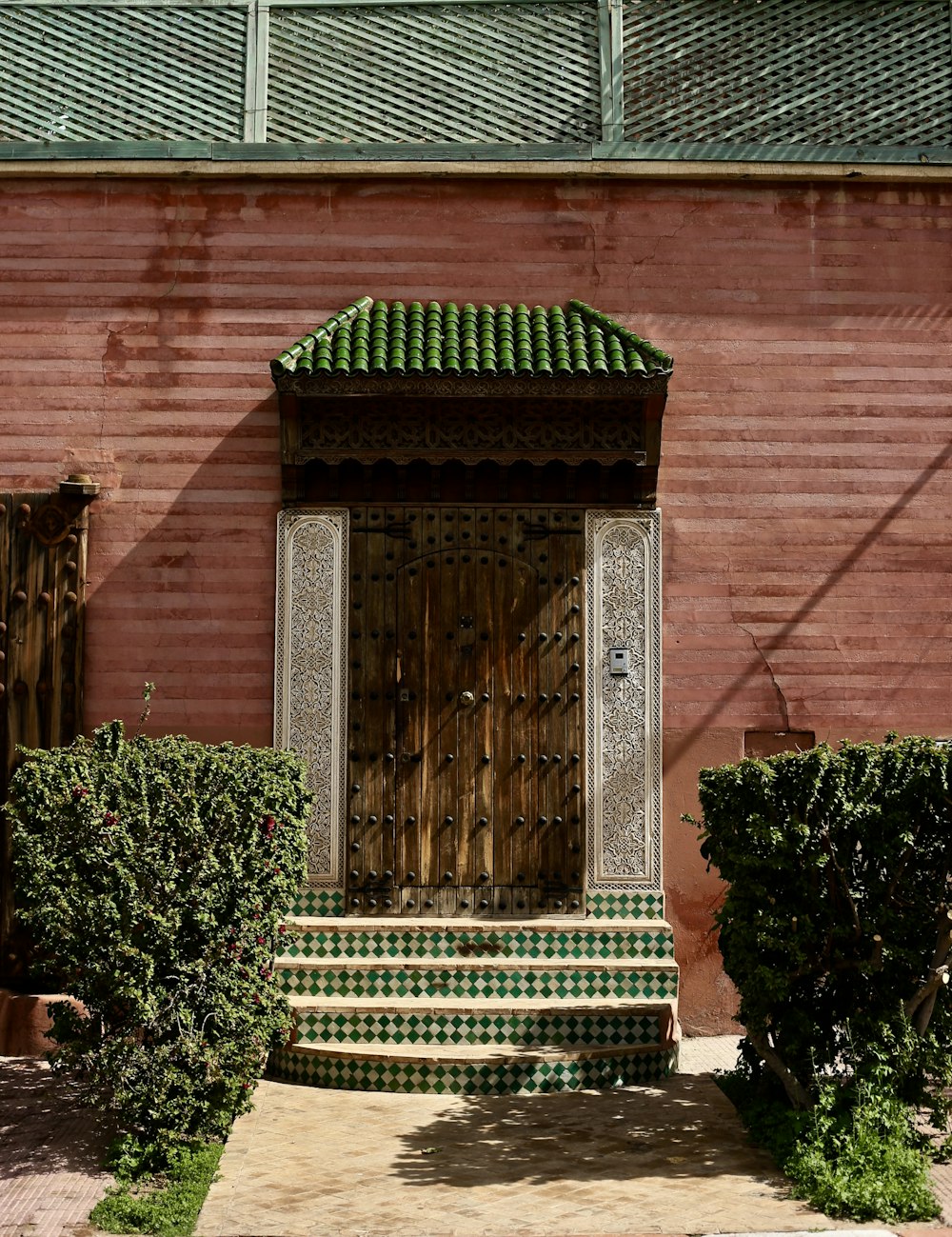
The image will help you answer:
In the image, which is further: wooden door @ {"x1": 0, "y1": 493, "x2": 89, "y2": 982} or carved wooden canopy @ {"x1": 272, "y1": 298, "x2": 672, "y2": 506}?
wooden door @ {"x1": 0, "y1": 493, "x2": 89, "y2": 982}

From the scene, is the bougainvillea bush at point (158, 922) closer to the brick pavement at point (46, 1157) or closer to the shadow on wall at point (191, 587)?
the brick pavement at point (46, 1157)

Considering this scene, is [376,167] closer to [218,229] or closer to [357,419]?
[218,229]

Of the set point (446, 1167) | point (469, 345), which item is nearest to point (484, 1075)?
point (446, 1167)

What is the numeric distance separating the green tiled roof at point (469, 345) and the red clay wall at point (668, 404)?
28 centimetres

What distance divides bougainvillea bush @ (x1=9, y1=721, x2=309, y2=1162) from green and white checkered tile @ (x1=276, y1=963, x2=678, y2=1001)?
59.5 inches

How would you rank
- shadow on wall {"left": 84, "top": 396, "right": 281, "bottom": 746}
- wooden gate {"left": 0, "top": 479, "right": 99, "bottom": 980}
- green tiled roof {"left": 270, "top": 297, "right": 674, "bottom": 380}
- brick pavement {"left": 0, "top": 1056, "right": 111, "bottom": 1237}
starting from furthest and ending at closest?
shadow on wall {"left": 84, "top": 396, "right": 281, "bottom": 746} → wooden gate {"left": 0, "top": 479, "right": 99, "bottom": 980} → green tiled roof {"left": 270, "top": 297, "right": 674, "bottom": 380} → brick pavement {"left": 0, "top": 1056, "right": 111, "bottom": 1237}

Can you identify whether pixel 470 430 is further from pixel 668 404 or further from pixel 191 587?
pixel 191 587

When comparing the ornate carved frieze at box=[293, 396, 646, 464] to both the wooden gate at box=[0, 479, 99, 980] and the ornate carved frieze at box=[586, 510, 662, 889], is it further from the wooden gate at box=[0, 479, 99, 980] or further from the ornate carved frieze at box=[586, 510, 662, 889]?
the wooden gate at box=[0, 479, 99, 980]

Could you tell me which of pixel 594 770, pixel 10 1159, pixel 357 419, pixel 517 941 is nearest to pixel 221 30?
pixel 357 419

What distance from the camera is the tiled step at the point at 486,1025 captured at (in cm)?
791

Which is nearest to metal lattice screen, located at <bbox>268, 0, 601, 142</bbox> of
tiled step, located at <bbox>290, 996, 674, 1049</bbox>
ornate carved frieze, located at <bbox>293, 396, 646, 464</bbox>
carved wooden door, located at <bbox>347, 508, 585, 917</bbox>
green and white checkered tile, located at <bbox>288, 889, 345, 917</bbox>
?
ornate carved frieze, located at <bbox>293, 396, 646, 464</bbox>

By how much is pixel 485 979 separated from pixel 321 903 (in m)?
1.22

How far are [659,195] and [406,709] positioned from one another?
408cm

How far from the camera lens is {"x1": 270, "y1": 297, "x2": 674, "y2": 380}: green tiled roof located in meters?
8.39
